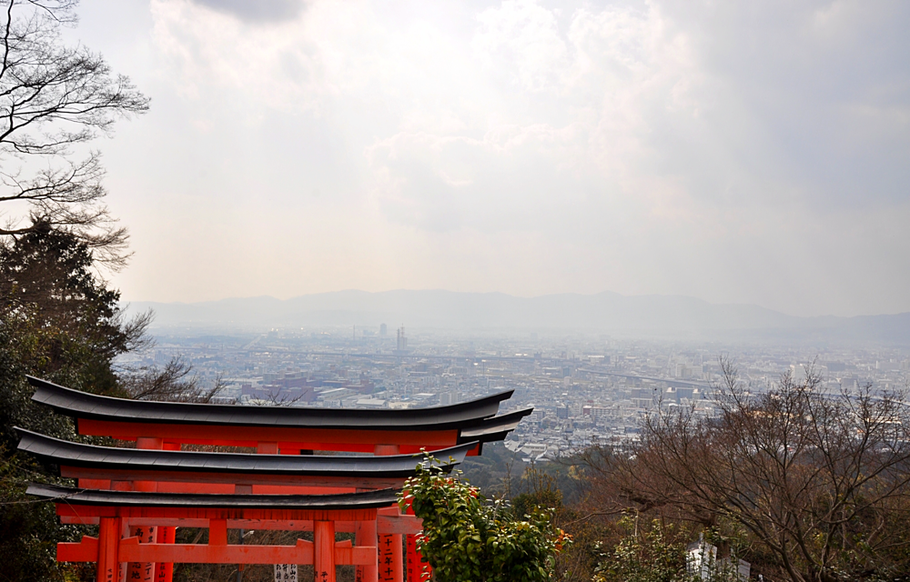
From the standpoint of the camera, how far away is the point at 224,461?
11.9ft

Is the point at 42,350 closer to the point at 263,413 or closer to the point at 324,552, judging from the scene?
the point at 263,413

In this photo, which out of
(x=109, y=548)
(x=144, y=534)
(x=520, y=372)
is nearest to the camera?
(x=109, y=548)

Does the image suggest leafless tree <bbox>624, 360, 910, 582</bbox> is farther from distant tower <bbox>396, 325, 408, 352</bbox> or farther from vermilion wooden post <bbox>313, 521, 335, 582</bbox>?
distant tower <bbox>396, 325, 408, 352</bbox>

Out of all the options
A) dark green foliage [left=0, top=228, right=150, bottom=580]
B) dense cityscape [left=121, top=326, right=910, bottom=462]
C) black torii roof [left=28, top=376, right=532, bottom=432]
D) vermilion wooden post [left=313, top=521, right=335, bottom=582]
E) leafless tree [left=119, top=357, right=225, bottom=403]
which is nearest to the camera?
vermilion wooden post [left=313, top=521, right=335, bottom=582]

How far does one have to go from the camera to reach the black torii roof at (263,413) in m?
3.88

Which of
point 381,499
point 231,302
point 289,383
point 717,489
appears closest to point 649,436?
point 717,489

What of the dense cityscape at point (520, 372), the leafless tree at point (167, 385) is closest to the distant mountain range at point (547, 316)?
the dense cityscape at point (520, 372)

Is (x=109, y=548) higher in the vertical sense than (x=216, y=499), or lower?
lower

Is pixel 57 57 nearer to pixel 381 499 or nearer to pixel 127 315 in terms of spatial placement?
pixel 127 315

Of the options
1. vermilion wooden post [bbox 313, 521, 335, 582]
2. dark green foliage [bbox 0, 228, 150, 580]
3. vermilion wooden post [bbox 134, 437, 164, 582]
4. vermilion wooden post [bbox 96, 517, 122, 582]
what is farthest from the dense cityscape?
vermilion wooden post [bbox 313, 521, 335, 582]

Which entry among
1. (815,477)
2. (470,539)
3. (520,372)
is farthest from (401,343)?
(470,539)

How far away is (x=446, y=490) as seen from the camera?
10.2ft

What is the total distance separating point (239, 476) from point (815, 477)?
6.64 meters

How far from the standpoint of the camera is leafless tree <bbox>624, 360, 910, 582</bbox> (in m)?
5.82
